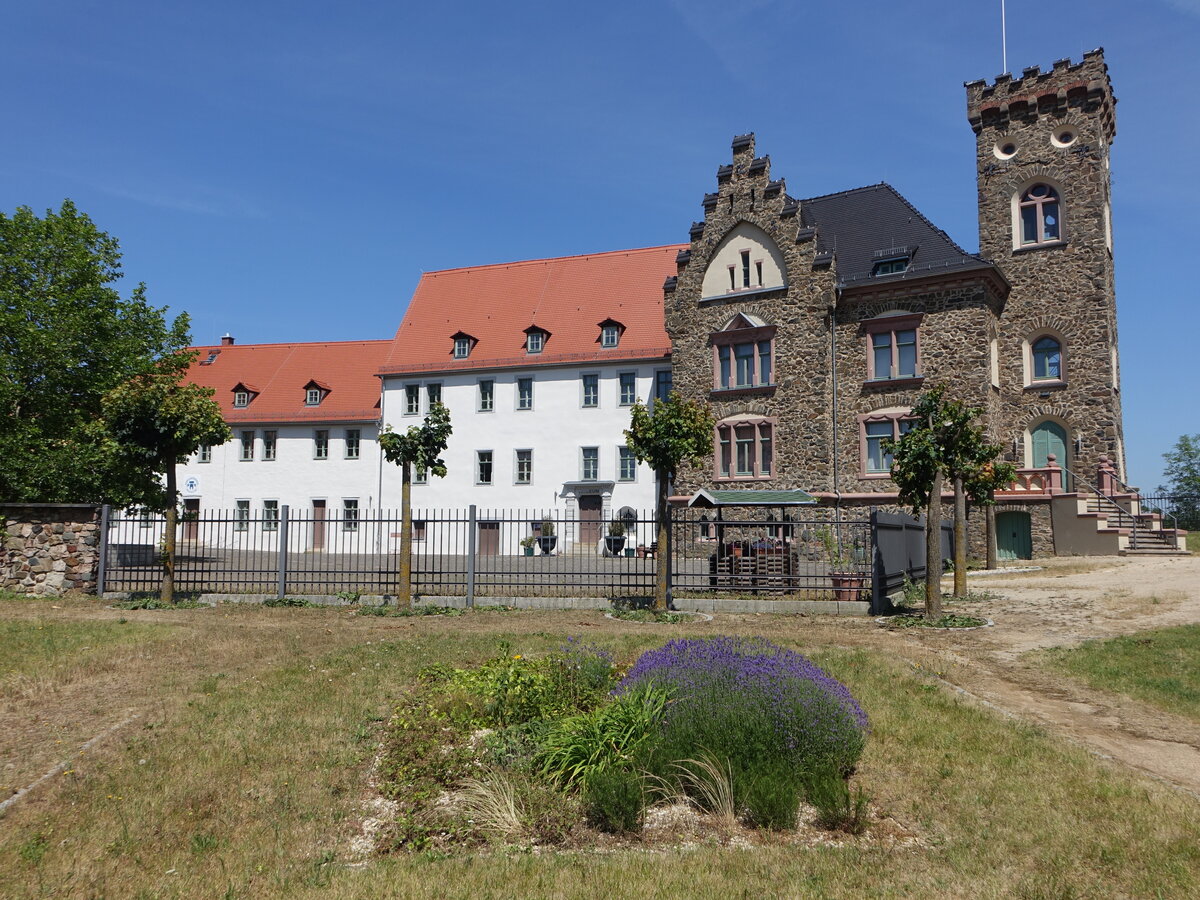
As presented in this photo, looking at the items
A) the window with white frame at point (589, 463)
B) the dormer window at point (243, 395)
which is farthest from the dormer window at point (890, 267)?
the dormer window at point (243, 395)

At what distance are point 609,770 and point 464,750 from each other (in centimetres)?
148

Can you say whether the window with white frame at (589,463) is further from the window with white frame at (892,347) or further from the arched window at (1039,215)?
the arched window at (1039,215)

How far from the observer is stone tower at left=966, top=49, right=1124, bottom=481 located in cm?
3152

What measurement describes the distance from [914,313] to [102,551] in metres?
26.3

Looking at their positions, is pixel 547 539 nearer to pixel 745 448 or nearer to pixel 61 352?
pixel 745 448

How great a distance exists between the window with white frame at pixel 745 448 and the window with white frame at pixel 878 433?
3449mm

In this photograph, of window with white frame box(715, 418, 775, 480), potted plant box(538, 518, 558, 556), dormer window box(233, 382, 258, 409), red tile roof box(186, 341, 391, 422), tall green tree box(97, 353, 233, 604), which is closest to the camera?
tall green tree box(97, 353, 233, 604)

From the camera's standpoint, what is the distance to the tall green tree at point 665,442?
17.7 metres

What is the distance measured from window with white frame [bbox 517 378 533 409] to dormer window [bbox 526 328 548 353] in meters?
1.54

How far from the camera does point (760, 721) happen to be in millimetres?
6738

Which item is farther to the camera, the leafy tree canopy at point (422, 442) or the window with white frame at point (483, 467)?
the window with white frame at point (483, 467)

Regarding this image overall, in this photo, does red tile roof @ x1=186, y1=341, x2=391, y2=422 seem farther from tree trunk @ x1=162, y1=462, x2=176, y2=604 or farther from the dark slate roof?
tree trunk @ x1=162, y1=462, x2=176, y2=604

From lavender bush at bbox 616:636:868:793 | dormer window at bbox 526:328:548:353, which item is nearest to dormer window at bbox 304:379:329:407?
dormer window at bbox 526:328:548:353

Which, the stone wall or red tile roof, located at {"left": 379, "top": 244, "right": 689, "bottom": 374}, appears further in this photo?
red tile roof, located at {"left": 379, "top": 244, "right": 689, "bottom": 374}
